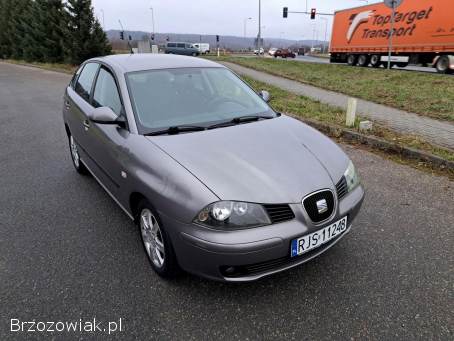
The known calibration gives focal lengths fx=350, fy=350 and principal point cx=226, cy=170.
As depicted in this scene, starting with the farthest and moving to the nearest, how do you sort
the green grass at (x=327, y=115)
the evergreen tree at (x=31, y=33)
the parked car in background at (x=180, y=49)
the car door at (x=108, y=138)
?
the parked car in background at (x=180, y=49) < the evergreen tree at (x=31, y=33) < the green grass at (x=327, y=115) < the car door at (x=108, y=138)

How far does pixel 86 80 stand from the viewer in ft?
14.1

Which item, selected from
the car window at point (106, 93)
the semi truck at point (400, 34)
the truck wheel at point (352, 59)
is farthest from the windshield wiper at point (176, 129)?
the truck wheel at point (352, 59)

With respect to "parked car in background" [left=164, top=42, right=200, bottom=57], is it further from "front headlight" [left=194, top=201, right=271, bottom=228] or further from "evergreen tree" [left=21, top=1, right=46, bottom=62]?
"front headlight" [left=194, top=201, right=271, bottom=228]

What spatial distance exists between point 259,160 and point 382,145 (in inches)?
155

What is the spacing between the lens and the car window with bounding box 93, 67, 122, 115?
3268 mm

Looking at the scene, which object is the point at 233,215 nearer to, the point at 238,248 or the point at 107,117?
the point at 238,248

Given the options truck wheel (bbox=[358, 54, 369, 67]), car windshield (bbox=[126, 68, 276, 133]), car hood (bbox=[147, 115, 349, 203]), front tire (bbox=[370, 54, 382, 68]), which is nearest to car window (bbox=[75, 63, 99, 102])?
car windshield (bbox=[126, 68, 276, 133])

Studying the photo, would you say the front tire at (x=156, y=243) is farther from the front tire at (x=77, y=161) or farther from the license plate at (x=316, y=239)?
the front tire at (x=77, y=161)

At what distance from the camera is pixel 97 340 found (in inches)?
85.2

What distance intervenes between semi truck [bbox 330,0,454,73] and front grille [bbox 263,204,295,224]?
14.6 metres

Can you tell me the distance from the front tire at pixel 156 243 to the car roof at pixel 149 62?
1497 millimetres

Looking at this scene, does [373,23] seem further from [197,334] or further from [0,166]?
[197,334]

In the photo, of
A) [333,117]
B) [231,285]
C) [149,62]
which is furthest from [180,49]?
[231,285]

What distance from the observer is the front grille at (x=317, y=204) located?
7.56 feet
